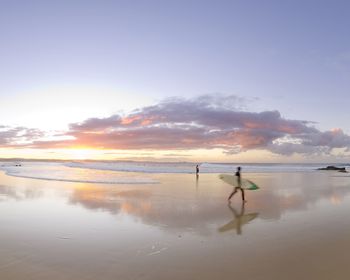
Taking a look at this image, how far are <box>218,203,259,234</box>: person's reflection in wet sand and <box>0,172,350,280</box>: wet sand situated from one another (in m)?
0.04

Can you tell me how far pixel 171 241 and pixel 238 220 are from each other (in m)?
4.15

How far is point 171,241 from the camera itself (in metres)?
9.46

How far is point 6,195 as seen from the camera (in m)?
19.5

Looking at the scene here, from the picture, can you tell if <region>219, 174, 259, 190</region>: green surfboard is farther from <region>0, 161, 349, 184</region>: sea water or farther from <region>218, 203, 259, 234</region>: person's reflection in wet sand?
<region>0, 161, 349, 184</region>: sea water

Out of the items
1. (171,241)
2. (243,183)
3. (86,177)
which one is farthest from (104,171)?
(171,241)

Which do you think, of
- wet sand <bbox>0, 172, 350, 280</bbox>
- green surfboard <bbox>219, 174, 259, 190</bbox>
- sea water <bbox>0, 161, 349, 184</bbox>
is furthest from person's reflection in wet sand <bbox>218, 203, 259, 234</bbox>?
sea water <bbox>0, 161, 349, 184</bbox>

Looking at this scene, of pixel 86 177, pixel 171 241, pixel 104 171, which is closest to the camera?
pixel 171 241

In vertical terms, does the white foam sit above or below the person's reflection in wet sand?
above

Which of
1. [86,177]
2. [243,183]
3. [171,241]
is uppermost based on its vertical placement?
[243,183]

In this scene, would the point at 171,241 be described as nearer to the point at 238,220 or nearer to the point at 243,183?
the point at 238,220

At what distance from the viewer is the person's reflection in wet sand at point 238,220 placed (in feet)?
37.1

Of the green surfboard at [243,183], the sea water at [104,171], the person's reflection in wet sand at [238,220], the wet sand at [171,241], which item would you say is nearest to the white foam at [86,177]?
the sea water at [104,171]

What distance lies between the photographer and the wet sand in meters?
7.13

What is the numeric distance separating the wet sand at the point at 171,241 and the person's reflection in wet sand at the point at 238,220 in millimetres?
36
